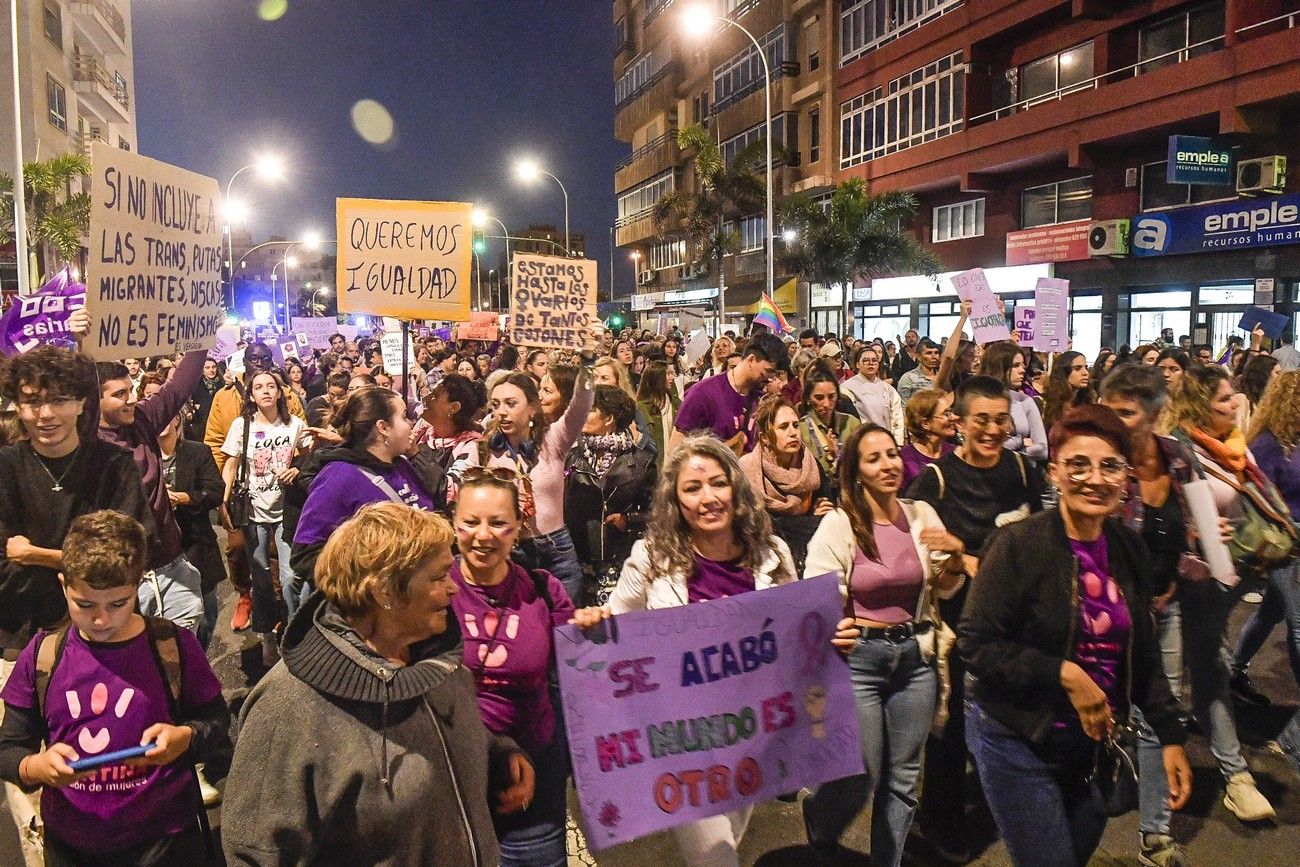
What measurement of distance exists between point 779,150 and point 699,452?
1553 inches

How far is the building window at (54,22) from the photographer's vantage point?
45.2m

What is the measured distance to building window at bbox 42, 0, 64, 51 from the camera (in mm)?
45156

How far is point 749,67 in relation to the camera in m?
45.3

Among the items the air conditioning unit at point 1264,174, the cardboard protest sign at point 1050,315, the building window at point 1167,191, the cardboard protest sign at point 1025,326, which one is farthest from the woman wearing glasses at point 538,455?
the building window at point 1167,191

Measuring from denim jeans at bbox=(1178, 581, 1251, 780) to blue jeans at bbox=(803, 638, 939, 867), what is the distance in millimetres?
1553

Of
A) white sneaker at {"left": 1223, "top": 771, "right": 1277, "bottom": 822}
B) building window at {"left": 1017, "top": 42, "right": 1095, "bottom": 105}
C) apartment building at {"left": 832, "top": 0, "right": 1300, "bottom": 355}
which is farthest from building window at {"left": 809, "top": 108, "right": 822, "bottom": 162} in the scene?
white sneaker at {"left": 1223, "top": 771, "right": 1277, "bottom": 822}

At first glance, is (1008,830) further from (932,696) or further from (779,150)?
(779,150)

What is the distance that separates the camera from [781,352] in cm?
761

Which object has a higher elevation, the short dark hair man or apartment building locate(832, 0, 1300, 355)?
apartment building locate(832, 0, 1300, 355)

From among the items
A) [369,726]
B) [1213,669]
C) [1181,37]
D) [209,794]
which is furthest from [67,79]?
[369,726]

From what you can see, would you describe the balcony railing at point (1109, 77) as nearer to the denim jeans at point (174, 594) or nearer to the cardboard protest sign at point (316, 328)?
the cardboard protest sign at point (316, 328)

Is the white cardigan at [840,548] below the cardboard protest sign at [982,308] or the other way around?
below

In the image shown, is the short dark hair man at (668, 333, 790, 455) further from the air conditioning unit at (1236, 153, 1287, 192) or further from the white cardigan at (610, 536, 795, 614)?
the air conditioning unit at (1236, 153, 1287, 192)

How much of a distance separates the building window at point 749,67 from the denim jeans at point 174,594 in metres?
35.9
